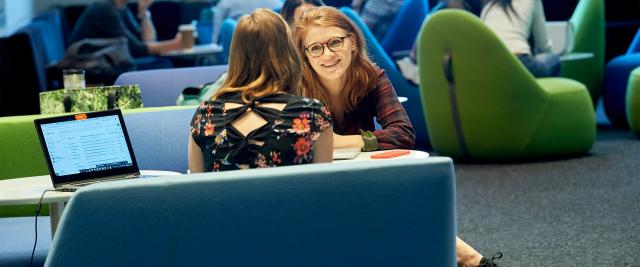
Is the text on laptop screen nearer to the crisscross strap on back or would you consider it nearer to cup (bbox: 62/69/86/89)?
the crisscross strap on back

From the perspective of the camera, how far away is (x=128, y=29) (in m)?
8.61

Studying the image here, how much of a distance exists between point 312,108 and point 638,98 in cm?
460

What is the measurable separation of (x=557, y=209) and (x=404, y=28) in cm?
290

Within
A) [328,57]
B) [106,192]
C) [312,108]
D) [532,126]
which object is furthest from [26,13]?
[106,192]

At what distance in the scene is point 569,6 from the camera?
963 cm

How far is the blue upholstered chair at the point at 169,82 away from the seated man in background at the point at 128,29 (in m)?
2.54

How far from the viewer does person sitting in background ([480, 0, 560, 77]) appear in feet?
21.4

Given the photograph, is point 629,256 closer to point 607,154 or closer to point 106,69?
point 607,154

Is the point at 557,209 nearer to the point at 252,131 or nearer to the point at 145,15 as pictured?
the point at 252,131

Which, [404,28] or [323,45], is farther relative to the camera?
[404,28]

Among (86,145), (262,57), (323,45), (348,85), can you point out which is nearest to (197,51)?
(348,85)

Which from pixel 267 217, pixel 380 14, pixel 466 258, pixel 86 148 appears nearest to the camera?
pixel 267 217

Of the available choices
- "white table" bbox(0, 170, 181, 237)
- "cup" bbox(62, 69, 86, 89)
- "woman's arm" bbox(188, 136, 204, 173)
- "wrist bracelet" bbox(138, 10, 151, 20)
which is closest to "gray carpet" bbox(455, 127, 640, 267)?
"woman's arm" bbox(188, 136, 204, 173)

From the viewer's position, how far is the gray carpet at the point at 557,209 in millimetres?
4090
